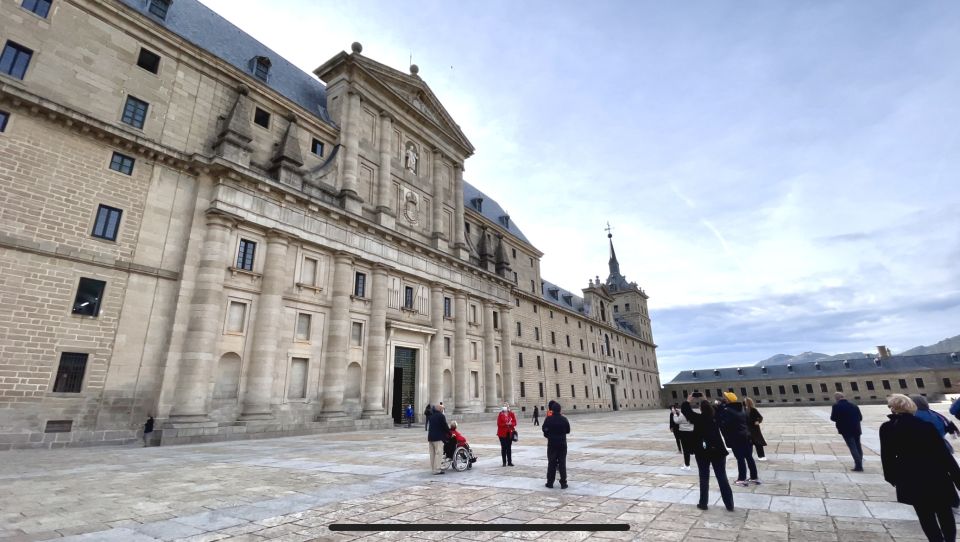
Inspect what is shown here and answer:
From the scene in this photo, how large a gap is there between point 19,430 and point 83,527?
13547 mm

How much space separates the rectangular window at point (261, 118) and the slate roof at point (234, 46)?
172 centimetres

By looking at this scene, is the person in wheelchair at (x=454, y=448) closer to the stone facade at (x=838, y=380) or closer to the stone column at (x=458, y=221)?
the stone column at (x=458, y=221)

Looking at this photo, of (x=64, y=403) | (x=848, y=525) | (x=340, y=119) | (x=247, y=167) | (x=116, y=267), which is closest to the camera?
(x=848, y=525)

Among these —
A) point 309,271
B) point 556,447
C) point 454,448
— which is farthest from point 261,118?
point 556,447

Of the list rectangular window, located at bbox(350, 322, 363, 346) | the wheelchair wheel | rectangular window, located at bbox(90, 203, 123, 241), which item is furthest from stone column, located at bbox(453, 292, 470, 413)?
the wheelchair wheel

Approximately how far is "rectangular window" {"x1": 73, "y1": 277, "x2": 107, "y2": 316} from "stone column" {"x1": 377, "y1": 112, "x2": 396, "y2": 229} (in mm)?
14571

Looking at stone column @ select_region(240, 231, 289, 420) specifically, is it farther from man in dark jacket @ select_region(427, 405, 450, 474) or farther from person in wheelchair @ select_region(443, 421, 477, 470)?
man in dark jacket @ select_region(427, 405, 450, 474)

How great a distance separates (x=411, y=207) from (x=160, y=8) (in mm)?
17514

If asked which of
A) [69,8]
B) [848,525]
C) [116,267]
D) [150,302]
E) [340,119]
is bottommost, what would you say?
[848,525]

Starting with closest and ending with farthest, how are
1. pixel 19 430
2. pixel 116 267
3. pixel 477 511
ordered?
pixel 477 511
pixel 19 430
pixel 116 267

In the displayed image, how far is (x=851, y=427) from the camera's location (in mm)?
8797

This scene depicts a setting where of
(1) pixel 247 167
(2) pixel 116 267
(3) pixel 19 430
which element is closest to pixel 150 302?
(2) pixel 116 267

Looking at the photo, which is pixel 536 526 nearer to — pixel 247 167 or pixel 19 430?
pixel 19 430

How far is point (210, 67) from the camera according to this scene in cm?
2206
